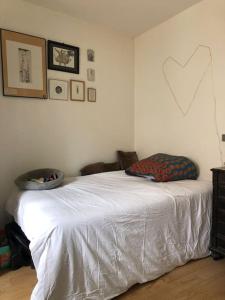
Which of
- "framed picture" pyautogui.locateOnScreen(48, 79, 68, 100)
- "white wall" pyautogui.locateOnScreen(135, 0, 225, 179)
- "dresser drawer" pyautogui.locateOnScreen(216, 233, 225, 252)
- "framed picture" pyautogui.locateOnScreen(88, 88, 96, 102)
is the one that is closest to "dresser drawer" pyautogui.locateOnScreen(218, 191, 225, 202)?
"dresser drawer" pyautogui.locateOnScreen(216, 233, 225, 252)

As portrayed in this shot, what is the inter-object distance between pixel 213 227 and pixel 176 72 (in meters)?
1.70

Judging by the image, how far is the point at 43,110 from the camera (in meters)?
2.63

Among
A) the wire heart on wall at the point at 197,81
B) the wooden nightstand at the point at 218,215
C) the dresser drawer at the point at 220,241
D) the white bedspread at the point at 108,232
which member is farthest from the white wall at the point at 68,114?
the dresser drawer at the point at 220,241

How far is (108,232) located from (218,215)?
3.32ft

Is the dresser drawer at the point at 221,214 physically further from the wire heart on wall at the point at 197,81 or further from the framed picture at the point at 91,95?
the framed picture at the point at 91,95

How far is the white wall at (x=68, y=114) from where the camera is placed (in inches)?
96.0

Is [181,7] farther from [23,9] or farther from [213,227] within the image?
[213,227]

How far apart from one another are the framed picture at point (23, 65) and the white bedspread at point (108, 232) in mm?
1055

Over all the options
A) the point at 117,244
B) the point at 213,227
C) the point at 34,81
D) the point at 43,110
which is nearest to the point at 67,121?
the point at 43,110

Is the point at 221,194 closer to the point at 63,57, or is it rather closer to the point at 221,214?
the point at 221,214

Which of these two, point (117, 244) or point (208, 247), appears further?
point (208, 247)

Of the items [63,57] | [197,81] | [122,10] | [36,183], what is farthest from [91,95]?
[36,183]

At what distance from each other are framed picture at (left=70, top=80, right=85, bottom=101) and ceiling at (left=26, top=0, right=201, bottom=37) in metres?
0.74

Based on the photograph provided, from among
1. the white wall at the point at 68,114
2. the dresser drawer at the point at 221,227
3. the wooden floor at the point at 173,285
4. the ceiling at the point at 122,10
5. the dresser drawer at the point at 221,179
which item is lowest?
the wooden floor at the point at 173,285
